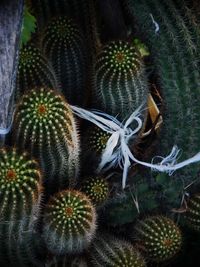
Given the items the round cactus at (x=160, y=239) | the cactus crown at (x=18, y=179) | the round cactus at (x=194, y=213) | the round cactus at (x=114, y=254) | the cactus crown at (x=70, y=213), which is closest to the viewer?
the cactus crown at (x=18, y=179)

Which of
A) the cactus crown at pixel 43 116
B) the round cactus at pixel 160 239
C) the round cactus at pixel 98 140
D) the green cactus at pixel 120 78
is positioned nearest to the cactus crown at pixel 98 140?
the round cactus at pixel 98 140

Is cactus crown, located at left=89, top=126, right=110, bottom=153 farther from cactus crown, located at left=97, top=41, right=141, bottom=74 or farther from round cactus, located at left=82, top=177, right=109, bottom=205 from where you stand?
cactus crown, located at left=97, top=41, right=141, bottom=74

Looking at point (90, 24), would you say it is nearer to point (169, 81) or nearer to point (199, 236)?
point (169, 81)

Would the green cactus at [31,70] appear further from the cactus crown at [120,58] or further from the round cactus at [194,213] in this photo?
the round cactus at [194,213]

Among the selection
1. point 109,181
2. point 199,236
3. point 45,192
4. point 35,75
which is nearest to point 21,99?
point 35,75

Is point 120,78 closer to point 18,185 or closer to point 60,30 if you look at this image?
point 60,30

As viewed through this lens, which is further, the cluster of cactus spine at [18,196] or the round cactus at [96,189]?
the round cactus at [96,189]

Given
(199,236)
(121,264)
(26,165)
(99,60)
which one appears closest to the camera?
(26,165)
